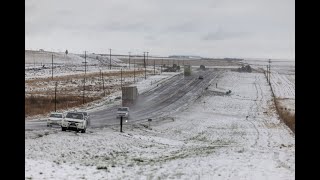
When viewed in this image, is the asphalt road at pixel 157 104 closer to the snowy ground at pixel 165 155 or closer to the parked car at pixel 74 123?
the parked car at pixel 74 123

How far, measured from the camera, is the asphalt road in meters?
46.5

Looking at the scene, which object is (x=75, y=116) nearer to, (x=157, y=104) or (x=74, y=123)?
(x=74, y=123)

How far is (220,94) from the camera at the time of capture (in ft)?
286

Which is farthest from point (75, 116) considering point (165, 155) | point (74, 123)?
point (165, 155)

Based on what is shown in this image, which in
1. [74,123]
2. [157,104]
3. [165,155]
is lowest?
[165,155]

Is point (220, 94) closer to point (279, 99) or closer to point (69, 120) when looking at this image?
point (279, 99)

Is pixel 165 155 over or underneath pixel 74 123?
underneath

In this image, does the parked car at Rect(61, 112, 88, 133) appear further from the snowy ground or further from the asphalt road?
the asphalt road

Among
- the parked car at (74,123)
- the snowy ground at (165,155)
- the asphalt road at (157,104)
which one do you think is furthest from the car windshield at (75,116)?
the snowy ground at (165,155)

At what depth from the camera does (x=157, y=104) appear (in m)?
69.4

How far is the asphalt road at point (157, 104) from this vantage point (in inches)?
1832
